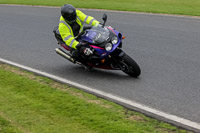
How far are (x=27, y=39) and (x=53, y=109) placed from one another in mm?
7222

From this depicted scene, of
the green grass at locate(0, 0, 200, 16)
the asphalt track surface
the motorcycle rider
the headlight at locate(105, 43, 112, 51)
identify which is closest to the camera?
the asphalt track surface

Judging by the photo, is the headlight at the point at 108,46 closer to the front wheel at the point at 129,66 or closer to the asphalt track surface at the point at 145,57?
the front wheel at the point at 129,66

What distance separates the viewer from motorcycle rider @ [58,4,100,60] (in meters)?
7.91

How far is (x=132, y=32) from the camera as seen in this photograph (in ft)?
43.0

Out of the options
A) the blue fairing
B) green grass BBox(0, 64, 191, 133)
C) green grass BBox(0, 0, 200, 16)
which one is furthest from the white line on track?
green grass BBox(0, 0, 200, 16)

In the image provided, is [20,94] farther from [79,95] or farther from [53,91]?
[79,95]

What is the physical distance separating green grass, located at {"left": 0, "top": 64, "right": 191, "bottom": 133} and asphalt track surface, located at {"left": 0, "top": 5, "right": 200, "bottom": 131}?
23.7 inches

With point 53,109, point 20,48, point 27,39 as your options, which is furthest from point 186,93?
point 27,39

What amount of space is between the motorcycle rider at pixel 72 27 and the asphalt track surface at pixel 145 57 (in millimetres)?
696

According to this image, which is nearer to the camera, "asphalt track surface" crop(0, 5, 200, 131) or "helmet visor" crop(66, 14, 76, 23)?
"asphalt track surface" crop(0, 5, 200, 131)

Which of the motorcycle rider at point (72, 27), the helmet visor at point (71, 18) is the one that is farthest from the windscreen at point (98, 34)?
the helmet visor at point (71, 18)

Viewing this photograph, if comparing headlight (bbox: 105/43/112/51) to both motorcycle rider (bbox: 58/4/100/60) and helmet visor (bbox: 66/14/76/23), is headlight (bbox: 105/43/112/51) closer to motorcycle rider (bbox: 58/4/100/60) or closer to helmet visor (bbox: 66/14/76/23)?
motorcycle rider (bbox: 58/4/100/60)

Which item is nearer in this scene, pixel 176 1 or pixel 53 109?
pixel 53 109

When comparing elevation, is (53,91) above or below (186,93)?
below
